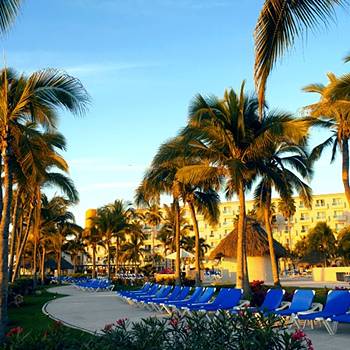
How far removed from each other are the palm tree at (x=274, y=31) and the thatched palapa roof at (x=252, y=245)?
2617 centimetres

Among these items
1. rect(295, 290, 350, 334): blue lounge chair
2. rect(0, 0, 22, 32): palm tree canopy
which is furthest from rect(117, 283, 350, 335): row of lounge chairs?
rect(0, 0, 22, 32): palm tree canopy

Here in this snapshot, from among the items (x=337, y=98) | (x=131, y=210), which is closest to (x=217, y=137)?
(x=337, y=98)

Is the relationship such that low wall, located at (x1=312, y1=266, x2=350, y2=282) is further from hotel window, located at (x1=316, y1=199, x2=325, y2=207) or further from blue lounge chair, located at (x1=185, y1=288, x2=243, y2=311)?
hotel window, located at (x1=316, y1=199, x2=325, y2=207)

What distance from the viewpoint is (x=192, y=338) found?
4746 mm

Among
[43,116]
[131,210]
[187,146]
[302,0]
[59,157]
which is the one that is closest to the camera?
[302,0]

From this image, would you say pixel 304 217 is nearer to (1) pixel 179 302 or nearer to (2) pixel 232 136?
(2) pixel 232 136

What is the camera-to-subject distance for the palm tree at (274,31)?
483 centimetres

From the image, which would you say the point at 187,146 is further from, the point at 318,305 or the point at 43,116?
the point at 318,305

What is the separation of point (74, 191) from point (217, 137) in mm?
9603

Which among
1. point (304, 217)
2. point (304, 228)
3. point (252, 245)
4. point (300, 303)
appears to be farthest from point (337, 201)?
point (300, 303)

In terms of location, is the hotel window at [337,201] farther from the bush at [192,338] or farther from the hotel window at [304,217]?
the bush at [192,338]

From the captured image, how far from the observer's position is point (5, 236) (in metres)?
10.8

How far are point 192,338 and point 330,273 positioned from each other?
112 feet

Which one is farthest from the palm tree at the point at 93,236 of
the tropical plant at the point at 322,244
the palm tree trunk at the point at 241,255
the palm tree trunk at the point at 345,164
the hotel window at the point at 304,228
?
the hotel window at the point at 304,228
